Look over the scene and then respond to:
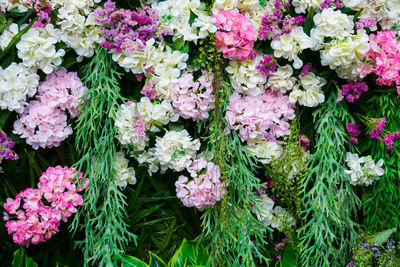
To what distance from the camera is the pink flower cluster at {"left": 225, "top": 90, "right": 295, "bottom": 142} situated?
1.69 meters

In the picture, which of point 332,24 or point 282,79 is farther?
point 282,79

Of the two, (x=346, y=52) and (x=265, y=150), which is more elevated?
(x=346, y=52)

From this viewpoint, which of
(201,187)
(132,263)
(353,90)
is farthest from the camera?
(353,90)

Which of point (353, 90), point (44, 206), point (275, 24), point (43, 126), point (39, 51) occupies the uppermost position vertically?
point (275, 24)

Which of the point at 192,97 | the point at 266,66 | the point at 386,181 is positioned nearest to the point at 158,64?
the point at 192,97

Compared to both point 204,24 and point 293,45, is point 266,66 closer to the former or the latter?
point 293,45

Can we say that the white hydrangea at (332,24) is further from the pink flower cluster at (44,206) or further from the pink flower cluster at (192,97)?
the pink flower cluster at (44,206)

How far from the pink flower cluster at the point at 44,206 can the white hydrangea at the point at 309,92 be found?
0.87 meters

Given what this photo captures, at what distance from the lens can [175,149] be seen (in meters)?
1.67

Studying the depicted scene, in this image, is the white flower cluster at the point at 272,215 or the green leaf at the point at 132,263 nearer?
the green leaf at the point at 132,263

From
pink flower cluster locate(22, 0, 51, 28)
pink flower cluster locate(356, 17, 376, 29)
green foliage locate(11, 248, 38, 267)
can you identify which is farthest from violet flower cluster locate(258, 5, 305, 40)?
green foliage locate(11, 248, 38, 267)

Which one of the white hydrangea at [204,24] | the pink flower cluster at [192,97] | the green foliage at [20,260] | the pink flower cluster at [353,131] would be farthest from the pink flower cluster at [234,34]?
the green foliage at [20,260]

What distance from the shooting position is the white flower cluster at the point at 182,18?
1.70 m

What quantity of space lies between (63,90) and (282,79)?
844 millimetres
